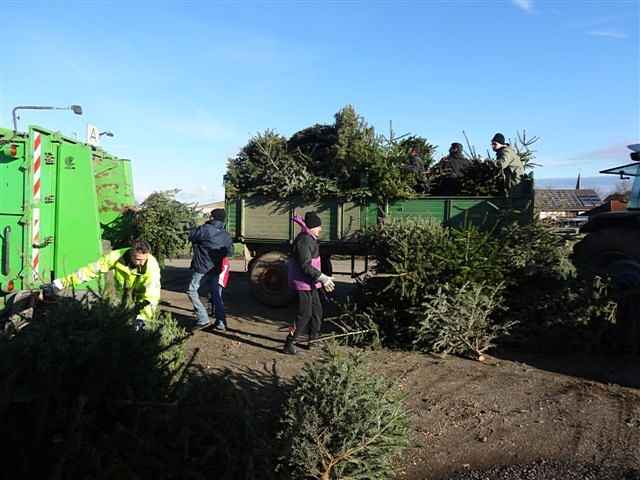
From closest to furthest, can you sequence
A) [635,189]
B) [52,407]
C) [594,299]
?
[52,407] < [594,299] < [635,189]

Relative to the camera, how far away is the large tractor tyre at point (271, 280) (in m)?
8.90

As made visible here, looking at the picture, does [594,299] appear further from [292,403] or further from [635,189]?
[292,403]

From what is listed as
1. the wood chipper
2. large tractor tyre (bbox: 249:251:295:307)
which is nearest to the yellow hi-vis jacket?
large tractor tyre (bbox: 249:251:295:307)

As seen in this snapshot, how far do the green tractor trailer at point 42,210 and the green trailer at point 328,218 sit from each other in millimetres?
3261

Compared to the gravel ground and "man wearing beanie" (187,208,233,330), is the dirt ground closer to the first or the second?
the gravel ground

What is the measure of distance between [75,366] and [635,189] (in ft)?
26.6

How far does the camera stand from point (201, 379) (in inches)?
100.0

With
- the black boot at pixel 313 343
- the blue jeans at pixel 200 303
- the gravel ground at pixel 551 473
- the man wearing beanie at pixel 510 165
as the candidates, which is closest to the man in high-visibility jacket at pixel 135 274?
the blue jeans at pixel 200 303

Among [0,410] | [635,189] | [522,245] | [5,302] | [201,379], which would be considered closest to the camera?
[0,410]

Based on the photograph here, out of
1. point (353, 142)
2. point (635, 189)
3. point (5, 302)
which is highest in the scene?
point (353, 142)

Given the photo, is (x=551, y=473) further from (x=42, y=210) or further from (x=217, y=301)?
(x=42, y=210)

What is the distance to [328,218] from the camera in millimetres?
8742

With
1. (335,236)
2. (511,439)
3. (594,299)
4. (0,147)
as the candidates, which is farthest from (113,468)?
(335,236)

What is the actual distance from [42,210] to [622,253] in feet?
22.0
